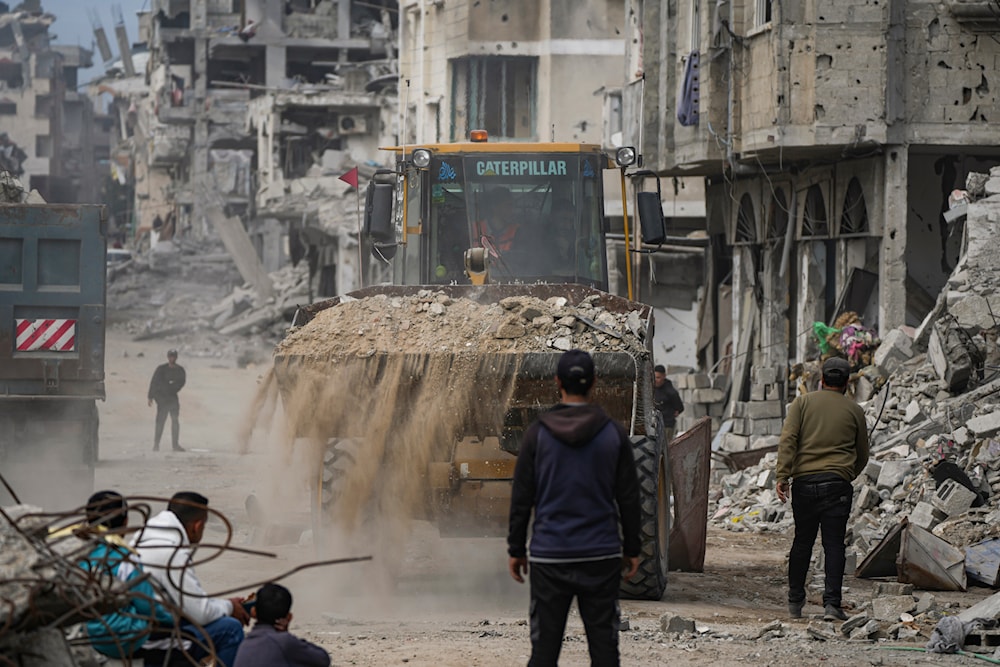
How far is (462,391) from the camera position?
9836 millimetres

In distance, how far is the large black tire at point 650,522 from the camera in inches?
392

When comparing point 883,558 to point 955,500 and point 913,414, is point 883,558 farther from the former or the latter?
point 913,414

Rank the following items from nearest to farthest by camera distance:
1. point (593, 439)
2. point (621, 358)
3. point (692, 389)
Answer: point (593, 439) < point (621, 358) < point (692, 389)

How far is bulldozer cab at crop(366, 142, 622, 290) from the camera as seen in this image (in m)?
12.2

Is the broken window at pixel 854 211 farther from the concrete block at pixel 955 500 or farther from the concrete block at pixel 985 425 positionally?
the concrete block at pixel 955 500

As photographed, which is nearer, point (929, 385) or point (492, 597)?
point (492, 597)

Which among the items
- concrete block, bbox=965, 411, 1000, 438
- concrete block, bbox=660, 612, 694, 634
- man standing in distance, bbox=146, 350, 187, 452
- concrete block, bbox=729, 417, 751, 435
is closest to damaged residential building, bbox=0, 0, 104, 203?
man standing in distance, bbox=146, 350, 187, 452

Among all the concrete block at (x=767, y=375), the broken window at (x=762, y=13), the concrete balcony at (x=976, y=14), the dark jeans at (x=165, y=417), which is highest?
the broken window at (x=762, y=13)

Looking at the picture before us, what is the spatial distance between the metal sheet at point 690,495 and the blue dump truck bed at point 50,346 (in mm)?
6163

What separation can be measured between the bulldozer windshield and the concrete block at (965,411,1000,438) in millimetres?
4012

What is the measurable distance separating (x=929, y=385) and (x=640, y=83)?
35.1 ft

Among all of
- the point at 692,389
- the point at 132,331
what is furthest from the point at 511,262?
the point at 132,331

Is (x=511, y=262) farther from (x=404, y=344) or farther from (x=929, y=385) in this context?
(x=929, y=385)

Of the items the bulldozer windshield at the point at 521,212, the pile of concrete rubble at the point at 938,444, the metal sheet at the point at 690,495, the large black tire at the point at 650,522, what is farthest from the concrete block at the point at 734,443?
the large black tire at the point at 650,522
